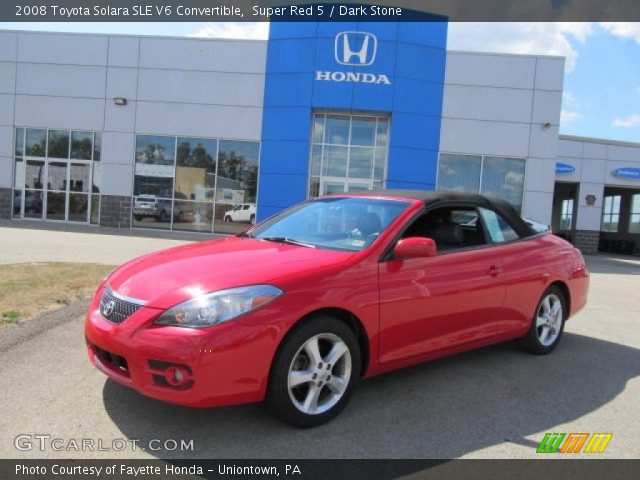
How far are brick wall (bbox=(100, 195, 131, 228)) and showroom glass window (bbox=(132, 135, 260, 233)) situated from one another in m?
0.27

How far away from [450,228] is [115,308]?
2749 millimetres

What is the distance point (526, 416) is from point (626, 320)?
15.8 ft

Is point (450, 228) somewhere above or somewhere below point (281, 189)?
below

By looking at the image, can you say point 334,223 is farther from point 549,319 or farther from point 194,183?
point 194,183

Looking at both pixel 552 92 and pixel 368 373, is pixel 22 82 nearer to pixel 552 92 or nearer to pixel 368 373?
pixel 552 92

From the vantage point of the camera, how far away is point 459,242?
4.56 metres

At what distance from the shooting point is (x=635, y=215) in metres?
33.6

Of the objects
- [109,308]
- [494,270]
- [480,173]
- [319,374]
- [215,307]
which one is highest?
[480,173]

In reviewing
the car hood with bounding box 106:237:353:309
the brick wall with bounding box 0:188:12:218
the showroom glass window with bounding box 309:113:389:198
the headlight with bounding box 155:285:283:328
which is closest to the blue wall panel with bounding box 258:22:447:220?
the showroom glass window with bounding box 309:113:389:198

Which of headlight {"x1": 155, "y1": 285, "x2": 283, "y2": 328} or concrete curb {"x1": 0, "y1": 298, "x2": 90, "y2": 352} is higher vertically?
headlight {"x1": 155, "y1": 285, "x2": 283, "y2": 328}

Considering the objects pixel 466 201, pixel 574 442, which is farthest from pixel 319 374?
pixel 466 201

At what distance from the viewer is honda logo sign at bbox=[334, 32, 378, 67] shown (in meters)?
18.6

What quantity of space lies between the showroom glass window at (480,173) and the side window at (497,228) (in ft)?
48.1

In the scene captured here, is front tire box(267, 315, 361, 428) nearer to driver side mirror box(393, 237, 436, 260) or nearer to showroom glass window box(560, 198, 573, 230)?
driver side mirror box(393, 237, 436, 260)
